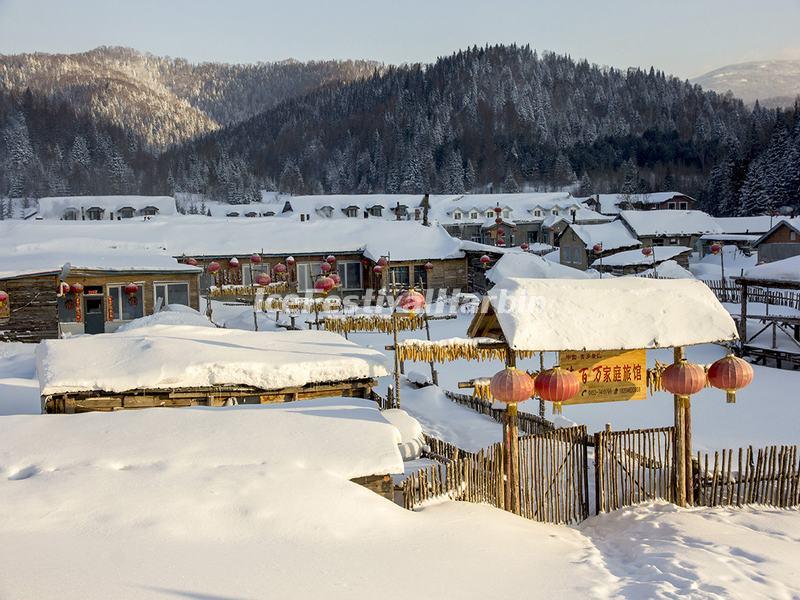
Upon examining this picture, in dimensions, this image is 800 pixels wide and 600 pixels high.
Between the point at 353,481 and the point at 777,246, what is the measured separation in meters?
45.6

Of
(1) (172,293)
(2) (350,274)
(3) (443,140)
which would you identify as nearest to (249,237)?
(2) (350,274)

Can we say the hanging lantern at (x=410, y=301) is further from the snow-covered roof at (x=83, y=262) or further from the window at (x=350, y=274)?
the window at (x=350, y=274)

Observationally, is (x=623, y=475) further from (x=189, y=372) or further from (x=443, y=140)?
(x=443, y=140)

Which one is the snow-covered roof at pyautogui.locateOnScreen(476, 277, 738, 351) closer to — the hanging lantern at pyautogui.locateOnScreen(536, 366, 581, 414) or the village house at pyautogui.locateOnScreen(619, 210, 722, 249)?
the hanging lantern at pyautogui.locateOnScreen(536, 366, 581, 414)

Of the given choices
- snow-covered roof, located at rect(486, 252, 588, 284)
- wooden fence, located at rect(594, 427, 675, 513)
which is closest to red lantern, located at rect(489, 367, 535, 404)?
wooden fence, located at rect(594, 427, 675, 513)

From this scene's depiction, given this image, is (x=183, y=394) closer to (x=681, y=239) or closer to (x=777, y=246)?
(x=777, y=246)

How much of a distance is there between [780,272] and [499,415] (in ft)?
38.7

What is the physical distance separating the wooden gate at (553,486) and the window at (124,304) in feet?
66.7

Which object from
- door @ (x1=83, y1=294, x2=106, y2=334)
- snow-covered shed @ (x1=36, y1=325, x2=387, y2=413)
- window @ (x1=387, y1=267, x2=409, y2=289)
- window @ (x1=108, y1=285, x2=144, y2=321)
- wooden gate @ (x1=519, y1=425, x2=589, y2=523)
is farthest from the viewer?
window @ (x1=387, y1=267, x2=409, y2=289)

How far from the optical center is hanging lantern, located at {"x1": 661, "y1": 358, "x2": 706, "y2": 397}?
11.4 meters

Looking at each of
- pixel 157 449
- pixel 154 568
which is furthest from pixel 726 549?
pixel 157 449

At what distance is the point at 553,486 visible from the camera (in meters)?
11.5

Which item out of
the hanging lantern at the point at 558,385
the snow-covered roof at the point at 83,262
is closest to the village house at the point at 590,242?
the snow-covered roof at the point at 83,262

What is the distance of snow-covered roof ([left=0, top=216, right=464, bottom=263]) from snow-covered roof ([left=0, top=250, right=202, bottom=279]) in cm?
425
